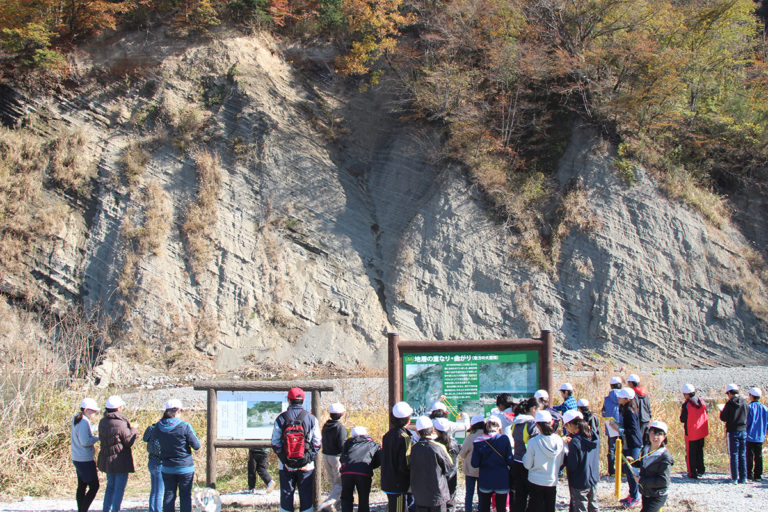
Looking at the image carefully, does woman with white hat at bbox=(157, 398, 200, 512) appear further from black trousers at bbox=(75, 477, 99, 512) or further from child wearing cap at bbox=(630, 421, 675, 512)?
child wearing cap at bbox=(630, 421, 675, 512)

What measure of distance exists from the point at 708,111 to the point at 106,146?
24.1 meters

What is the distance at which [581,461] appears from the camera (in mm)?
6320

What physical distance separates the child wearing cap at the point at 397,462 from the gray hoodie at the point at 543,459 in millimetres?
1241

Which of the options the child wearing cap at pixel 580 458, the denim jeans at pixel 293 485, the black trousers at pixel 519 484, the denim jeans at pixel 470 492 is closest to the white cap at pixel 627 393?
the child wearing cap at pixel 580 458

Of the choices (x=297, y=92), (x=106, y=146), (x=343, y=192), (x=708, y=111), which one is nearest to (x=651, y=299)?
(x=708, y=111)

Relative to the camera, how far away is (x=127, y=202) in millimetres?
21828

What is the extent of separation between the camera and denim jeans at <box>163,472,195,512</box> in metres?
6.71

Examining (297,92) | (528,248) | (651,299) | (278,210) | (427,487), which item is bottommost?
(427,487)

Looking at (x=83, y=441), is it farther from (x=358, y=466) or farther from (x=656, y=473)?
(x=656, y=473)

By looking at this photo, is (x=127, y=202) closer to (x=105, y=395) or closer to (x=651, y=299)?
(x=105, y=395)

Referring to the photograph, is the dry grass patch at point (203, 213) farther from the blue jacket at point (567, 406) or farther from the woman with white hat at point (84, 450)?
the blue jacket at point (567, 406)

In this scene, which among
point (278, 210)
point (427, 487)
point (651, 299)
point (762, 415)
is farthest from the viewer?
point (278, 210)

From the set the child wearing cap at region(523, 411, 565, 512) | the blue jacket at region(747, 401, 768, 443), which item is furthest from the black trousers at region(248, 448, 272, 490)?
the blue jacket at region(747, 401, 768, 443)

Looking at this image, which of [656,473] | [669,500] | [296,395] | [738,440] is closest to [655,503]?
[656,473]
